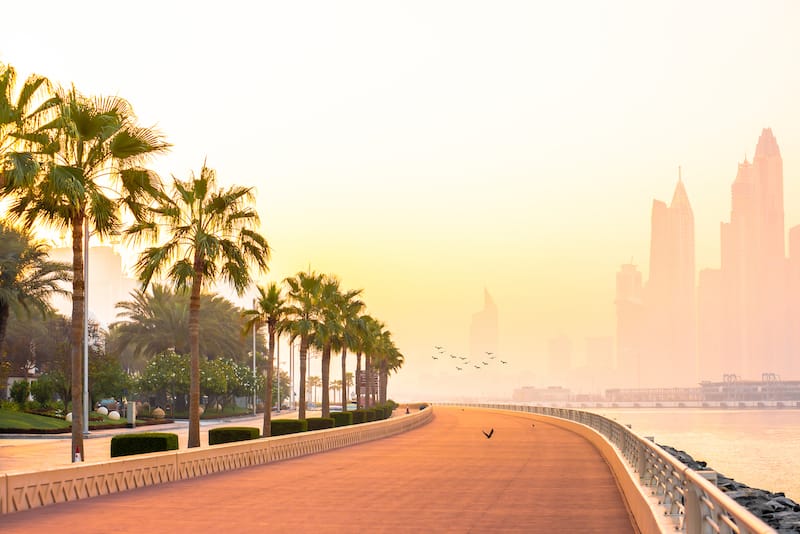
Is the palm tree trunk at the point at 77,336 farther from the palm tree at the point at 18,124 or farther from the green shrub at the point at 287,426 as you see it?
the green shrub at the point at 287,426

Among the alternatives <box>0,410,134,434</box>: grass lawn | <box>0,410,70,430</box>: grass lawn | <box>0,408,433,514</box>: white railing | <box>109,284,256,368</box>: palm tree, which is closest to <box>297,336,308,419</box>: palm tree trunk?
<box>0,410,134,434</box>: grass lawn

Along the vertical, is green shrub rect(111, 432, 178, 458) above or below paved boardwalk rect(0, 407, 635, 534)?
above

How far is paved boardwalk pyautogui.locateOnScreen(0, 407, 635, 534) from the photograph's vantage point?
17.7m

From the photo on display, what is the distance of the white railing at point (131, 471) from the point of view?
64.7ft

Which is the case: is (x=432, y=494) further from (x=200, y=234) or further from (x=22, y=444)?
(x=22, y=444)

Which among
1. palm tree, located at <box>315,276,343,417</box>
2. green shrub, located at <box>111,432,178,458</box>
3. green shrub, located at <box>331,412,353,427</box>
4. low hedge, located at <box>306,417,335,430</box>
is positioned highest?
palm tree, located at <box>315,276,343,417</box>

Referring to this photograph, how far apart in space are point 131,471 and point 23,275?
2150 inches

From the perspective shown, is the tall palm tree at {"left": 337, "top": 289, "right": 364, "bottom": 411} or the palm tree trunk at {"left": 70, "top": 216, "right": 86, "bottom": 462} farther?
the tall palm tree at {"left": 337, "top": 289, "right": 364, "bottom": 411}

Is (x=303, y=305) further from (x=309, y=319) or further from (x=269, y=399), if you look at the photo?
(x=269, y=399)

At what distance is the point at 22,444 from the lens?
→ 55188 mm

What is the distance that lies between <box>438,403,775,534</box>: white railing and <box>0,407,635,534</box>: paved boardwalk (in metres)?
0.93

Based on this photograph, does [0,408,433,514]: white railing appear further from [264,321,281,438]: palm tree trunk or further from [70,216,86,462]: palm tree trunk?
[264,321,281,438]: palm tree trunk

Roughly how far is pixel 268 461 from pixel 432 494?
13.4 m

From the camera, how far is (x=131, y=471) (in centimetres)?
2438
